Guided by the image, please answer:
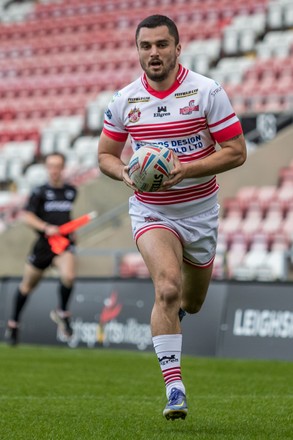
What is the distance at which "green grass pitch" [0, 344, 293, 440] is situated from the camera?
5383 mm

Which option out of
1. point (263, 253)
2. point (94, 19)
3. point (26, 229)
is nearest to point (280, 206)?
point (263, 253)

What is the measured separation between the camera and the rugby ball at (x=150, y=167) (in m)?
5.72

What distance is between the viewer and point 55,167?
1341 centimetres

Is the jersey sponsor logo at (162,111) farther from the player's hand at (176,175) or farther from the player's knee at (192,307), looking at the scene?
the player's knee at (192,307)

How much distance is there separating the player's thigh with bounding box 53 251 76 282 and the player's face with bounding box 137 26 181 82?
7.31 m

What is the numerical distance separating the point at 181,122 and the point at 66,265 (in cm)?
734

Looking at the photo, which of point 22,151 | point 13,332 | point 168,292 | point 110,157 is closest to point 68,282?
point 13,332

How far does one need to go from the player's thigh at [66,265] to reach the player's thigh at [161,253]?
706 cm

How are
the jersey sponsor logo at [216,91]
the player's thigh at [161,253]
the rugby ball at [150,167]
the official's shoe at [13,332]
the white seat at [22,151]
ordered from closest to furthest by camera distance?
the rugby ball at [150,167], the player's thigh at [161,253], the jersey sponsor logo at [216,91], the official's shoe at [13,332], the white seat at [22,151]

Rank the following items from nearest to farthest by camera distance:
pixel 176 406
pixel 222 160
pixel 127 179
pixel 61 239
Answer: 1. pixel 176 406
2. pixel 127 179
3. pixel 222 160
4. pixel 61 239

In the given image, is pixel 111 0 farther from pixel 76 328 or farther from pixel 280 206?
pixel 76 328

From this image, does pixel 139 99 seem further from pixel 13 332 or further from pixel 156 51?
pixel 13 332

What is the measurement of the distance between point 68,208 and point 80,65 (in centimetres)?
1341

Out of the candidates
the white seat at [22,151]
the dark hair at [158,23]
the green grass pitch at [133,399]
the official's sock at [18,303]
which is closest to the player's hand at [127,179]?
the dark hair at [158,23]
